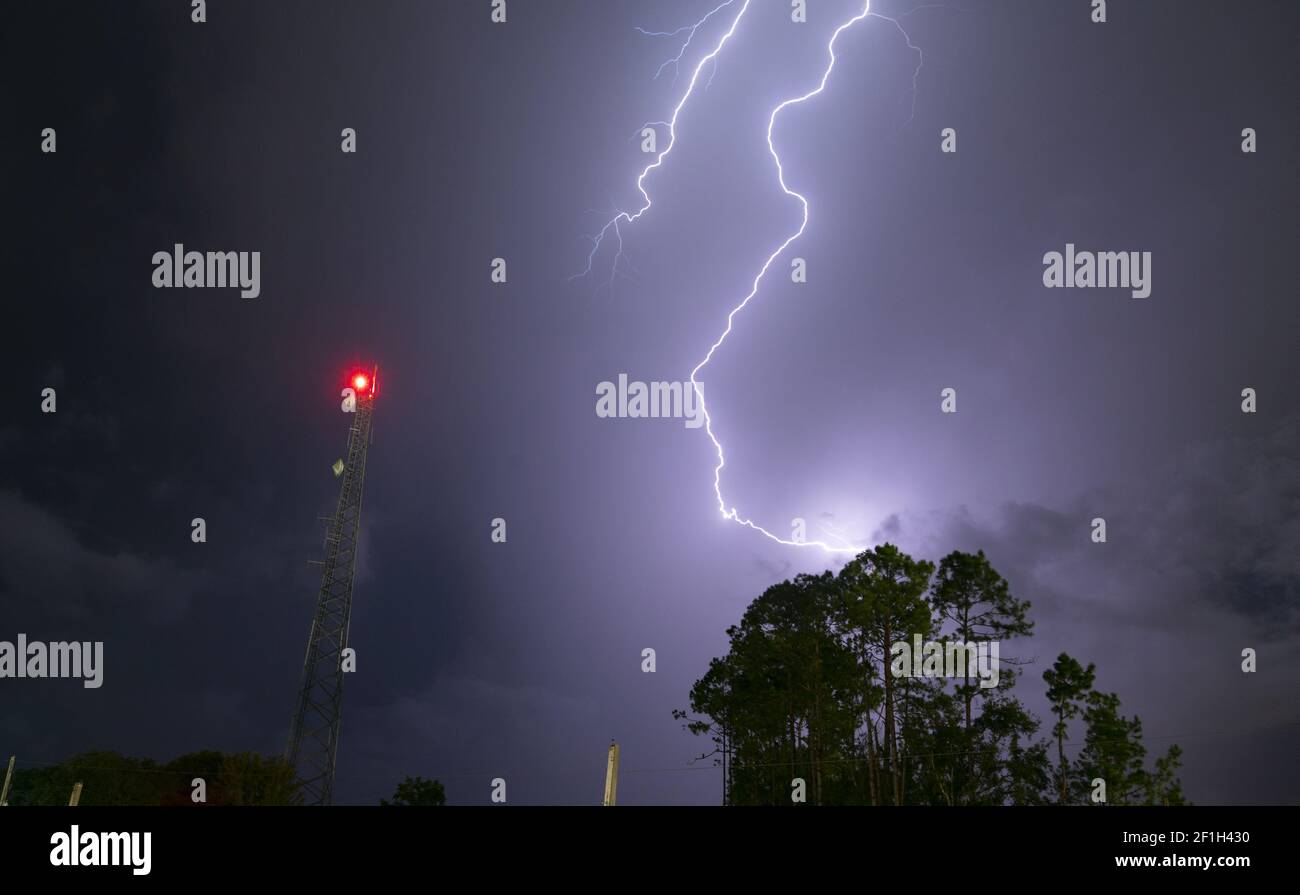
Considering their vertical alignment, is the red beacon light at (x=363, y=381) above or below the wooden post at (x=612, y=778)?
above

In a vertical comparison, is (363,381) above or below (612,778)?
above

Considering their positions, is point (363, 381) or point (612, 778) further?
point (363, 381)

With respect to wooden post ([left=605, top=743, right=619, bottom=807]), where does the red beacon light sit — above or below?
above

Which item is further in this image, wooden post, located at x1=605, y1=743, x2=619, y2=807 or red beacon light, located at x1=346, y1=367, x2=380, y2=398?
red beacon light, located at x1=346, y1=367, x2=380, y2=398

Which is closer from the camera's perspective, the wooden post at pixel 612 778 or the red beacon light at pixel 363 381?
the wooden post at pixel 612 778
